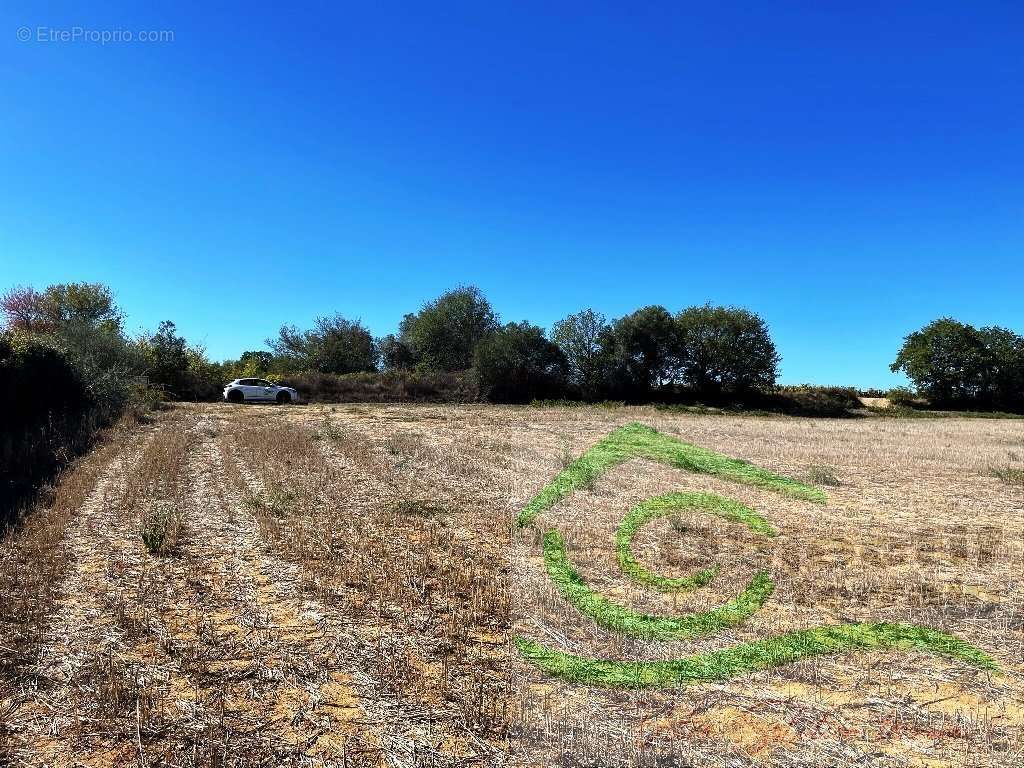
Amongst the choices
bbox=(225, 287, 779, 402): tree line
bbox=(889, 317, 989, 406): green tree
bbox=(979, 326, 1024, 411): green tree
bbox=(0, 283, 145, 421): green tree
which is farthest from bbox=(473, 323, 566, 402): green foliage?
bbox=(979, 326, 1024, 411): green tree

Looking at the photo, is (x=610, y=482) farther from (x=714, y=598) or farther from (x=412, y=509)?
(x=714, y=598)

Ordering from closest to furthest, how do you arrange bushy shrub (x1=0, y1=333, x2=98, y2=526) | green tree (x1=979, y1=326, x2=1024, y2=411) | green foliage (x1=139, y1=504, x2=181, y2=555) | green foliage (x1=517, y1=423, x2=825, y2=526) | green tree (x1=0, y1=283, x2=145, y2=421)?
green foliage (x1=139, y1=504, x2=181, y2=555) → green foliage (x1=517, y1=423, x2=825, y2=526) → bushy shrub (x1=0, y1=333, x2=98, y2=526) → green tree (x1=0, y1=283, x2=145, y2=421) → green tree (x1=979, y1=326, x2=1024, y2=411)

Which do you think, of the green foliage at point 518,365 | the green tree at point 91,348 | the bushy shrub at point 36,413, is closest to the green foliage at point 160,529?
the bushy shrub at point 36,413

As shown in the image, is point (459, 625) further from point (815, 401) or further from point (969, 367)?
point (969, 367)

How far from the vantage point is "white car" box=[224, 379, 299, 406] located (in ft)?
107

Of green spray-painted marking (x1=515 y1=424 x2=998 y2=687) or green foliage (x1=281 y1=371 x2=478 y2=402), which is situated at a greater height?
green foliage (x1=281 y1=371 x2=478 y2=402)

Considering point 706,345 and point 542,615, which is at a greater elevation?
point 706,345

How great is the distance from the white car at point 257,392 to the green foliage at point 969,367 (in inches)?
1961

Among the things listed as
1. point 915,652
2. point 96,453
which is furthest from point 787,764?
point 96,453

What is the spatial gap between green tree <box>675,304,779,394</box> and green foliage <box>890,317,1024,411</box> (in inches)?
595

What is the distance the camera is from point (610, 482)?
433 inches

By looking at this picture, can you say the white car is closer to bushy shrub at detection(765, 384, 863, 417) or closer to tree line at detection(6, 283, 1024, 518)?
tree line at detection(6, 283, 1024, 518)

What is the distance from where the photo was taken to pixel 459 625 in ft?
15.9

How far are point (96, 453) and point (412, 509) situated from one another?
8.98 metres
